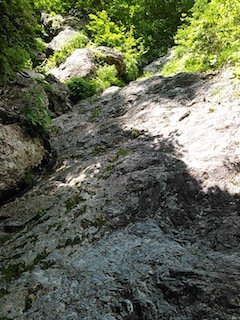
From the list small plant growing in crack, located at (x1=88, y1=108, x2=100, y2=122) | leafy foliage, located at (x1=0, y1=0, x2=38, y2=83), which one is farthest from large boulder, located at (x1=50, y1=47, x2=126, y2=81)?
leafy foliage, located at (x1=0, y1=0, x2=38, y2=83)

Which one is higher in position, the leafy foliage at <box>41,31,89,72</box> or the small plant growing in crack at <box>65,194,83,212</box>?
the leafy foliage at <box>41,31,89,72</box>

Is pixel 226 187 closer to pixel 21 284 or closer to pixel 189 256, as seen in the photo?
pixel 189 256

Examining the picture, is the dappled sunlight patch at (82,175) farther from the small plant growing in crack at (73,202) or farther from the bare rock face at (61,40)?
the bare rock face at (61,40)

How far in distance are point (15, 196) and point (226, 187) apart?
10.8 feet

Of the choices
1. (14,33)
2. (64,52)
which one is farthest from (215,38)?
(64,52)

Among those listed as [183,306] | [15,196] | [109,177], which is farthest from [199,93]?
[183,306]

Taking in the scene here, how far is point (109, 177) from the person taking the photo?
4906 mm

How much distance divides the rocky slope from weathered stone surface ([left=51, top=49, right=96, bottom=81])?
17.8 feet

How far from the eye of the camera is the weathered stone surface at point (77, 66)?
→ 1134cm

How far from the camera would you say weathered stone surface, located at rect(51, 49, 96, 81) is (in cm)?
1134

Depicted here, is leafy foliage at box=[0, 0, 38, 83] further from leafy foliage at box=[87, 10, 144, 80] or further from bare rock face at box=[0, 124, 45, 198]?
leafy foliage at box=[87, 10, 144, 80]

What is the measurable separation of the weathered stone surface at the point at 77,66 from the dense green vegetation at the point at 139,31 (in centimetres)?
60

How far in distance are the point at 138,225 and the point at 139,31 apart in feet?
47.8

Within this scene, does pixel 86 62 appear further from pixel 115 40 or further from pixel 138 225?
pixel 138 225
